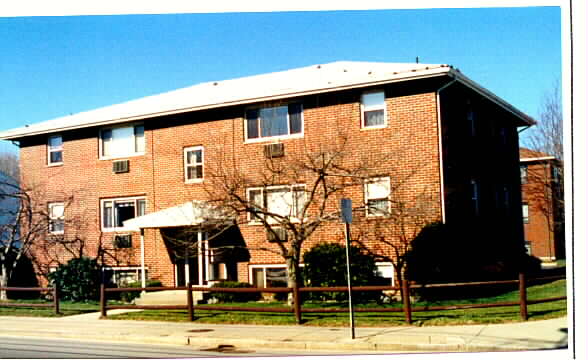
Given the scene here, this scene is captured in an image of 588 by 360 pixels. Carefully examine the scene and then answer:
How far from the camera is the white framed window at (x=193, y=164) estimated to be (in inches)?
926

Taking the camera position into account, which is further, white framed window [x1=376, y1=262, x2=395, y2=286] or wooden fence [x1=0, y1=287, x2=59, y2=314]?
wooden fence [x1=0, y1=287, x2=59, y2=314]

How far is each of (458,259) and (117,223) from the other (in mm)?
11405

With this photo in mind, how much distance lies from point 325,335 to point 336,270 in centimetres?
500

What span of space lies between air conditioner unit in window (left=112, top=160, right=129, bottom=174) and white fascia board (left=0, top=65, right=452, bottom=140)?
1.31 metres

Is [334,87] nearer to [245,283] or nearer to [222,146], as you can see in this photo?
[222,146]

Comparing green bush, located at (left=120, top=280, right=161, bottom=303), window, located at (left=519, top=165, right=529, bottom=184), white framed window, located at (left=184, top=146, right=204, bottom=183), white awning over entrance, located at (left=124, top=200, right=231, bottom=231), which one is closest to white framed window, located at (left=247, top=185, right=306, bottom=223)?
white awning over entrance, located at (left=124, top=200, right=231, bottom=231)

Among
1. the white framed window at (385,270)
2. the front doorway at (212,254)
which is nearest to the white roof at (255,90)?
the front doorway at (212,254)

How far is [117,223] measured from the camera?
25.0 meters

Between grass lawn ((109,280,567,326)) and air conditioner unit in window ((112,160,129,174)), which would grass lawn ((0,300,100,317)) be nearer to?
grass lawn ((109,280,567,326))

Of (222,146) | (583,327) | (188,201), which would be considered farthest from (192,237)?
(583,327)

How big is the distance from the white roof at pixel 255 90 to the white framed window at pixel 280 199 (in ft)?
9.05

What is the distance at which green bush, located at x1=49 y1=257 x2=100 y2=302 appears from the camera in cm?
2434

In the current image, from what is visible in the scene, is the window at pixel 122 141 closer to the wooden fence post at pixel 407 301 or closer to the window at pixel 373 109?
the window at pixel 373 109

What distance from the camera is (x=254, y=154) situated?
22312 mm
